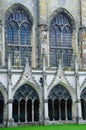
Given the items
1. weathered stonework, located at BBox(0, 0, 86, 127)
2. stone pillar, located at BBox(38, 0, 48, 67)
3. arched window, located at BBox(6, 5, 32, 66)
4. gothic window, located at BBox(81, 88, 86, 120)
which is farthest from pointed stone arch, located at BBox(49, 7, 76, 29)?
gothic window, located at BBox(81, 88, 86, 120)

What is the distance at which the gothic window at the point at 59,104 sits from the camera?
33312mm

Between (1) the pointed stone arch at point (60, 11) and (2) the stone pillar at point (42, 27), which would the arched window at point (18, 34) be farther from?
(1) the pointed stone arch at point (60, 11)

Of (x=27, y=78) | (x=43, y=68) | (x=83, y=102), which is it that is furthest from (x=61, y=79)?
(x=27, y=78)

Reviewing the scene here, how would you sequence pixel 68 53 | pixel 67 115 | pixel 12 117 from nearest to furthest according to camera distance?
1. pixel 12 117
2. pixel 67 115
3. pixel 68 53

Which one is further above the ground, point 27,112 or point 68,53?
point 68,53

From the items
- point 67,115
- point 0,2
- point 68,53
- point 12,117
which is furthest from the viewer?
point 68,53

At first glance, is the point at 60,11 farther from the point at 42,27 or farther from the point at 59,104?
the point at 59,104

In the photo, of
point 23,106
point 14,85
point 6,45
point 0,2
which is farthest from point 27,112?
point 0,2

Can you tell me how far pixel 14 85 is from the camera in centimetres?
3231

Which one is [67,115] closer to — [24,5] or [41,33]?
[41,33]

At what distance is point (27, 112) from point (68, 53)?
1079 centimetres

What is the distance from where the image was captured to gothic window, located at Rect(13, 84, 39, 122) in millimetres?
32062

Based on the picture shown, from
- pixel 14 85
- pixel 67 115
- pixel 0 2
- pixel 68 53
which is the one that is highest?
pixel 0 2

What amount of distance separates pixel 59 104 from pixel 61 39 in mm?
9490
